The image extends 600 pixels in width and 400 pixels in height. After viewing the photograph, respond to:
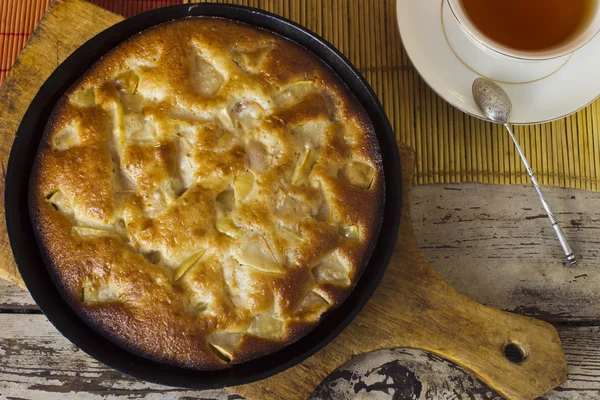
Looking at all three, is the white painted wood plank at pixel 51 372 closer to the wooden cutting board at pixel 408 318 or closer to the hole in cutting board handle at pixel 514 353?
the wooden cutting board at pixel 408 318

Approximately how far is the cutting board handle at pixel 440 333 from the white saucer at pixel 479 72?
1.01 feet

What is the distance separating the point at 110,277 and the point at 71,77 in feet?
2.09

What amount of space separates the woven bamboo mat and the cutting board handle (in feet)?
0.95

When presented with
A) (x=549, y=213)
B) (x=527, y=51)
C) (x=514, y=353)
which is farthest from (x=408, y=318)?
(x=527, y=51)

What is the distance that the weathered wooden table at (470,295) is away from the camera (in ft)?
6.45

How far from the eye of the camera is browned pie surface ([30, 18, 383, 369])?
156 cm

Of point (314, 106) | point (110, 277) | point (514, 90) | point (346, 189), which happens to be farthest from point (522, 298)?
point (110, 277)

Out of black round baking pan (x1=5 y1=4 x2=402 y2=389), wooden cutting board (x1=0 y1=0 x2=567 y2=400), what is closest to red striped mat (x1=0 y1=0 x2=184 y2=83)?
wooden cutting board (x1=0 y1=0 x2=567 y2=400)

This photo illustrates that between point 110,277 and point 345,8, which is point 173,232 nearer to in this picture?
point 110,277

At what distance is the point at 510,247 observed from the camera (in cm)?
211

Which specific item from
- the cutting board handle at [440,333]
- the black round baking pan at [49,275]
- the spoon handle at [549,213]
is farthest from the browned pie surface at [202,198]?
the spoon handle at [549,213]

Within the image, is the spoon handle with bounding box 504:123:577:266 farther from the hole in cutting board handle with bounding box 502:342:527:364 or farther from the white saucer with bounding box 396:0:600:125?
the hole in cutting board handle with bounding box 502:342:527:364

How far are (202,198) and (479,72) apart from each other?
1.06 metres

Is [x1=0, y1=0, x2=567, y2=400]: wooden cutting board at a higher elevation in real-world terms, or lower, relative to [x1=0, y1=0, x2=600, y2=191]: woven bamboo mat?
lower
